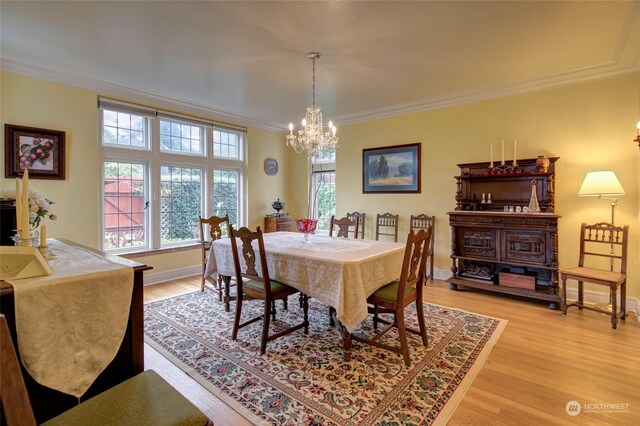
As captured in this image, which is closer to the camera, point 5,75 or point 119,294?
point 119,294

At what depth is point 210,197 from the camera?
5.08 metres

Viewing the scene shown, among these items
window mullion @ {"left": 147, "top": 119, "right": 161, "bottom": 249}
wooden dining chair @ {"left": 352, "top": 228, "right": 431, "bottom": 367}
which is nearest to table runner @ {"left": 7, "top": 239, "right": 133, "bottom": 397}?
wooden dining chair @ {"left": 352, "top": 228, "right": 431, "bottom": 367}

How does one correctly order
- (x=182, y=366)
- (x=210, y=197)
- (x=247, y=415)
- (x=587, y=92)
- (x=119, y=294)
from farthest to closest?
(x=210, y=197), (x=587, y=92), (x=182, y=366), (x=247, y=415), (x=119, y=294)

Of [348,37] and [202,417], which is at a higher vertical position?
[348,37]

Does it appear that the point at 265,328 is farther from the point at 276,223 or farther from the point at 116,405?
the point at 276,223

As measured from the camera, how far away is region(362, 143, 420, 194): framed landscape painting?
4793mm

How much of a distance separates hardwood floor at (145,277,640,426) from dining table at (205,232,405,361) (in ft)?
2.81

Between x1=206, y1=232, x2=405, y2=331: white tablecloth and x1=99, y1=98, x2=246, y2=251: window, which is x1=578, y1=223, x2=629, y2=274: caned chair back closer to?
x1=206, y1=232, x2=405, y2=331: white tablecloth

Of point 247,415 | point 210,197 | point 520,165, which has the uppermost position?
point 520,165

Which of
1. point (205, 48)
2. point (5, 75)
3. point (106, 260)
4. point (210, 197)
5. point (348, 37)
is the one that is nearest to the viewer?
point (106, 260)

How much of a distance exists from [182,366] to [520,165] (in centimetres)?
417

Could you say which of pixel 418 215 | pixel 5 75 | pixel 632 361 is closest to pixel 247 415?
pixel 632 361

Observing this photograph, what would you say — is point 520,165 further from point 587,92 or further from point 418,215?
point 418,215
